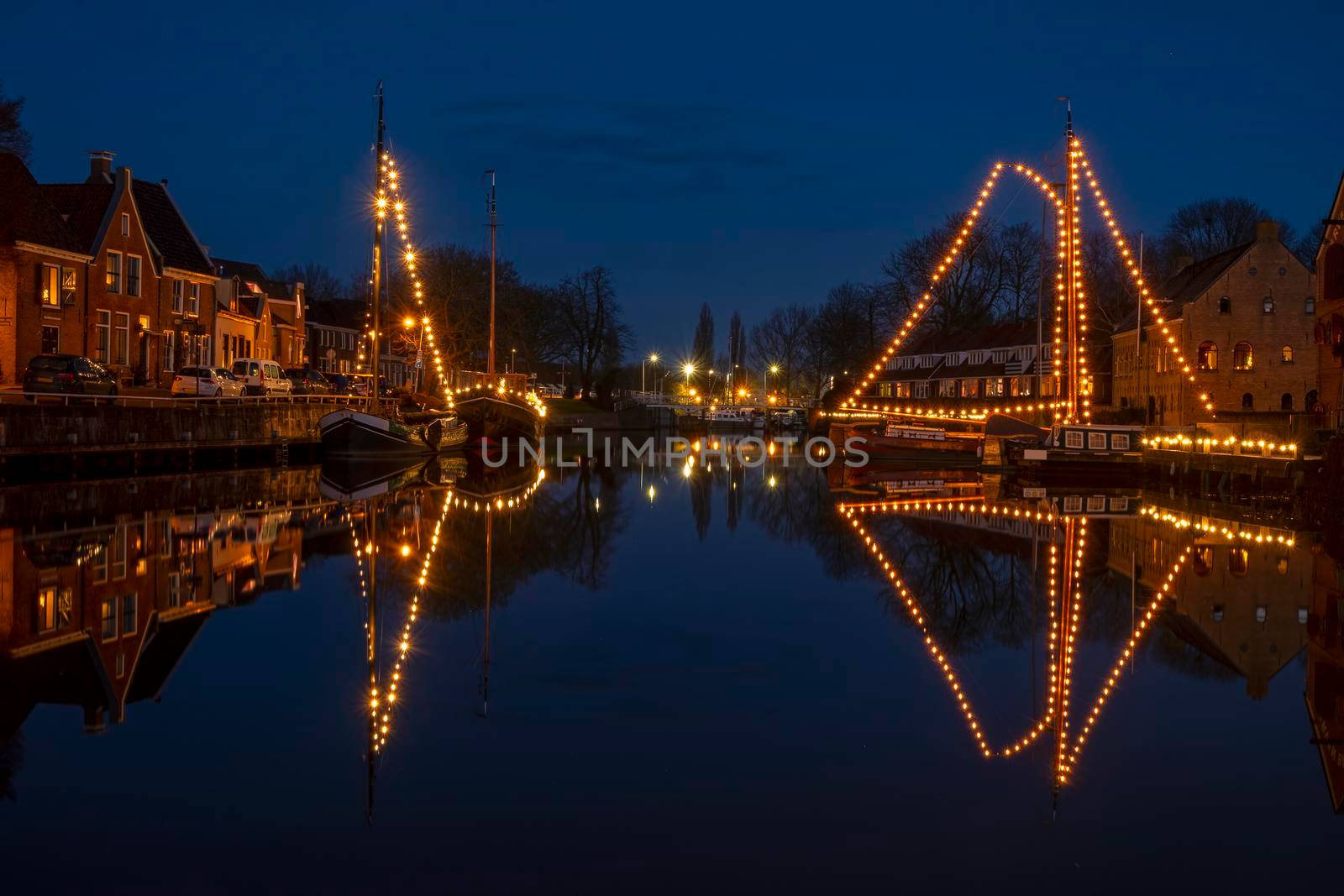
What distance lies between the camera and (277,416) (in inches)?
1674

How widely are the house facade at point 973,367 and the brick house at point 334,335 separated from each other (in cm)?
4459

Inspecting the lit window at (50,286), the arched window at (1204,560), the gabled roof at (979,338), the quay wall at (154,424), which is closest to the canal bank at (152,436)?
the quay wall at (154,424)

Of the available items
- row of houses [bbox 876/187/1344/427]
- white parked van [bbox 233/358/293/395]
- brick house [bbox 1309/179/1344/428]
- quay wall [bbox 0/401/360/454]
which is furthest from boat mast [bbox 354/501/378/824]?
row of houses [bbox 876/187/1344/427]

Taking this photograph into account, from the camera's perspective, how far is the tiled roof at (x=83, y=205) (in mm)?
46438

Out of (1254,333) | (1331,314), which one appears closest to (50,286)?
(1331,314)

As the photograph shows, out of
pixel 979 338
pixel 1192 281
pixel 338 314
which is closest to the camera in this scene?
pixel 1192 281

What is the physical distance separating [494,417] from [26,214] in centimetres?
2017

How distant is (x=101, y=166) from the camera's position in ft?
165

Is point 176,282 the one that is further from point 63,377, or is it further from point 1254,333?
point 1254,333

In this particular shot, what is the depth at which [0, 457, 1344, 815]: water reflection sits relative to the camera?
9773 mm

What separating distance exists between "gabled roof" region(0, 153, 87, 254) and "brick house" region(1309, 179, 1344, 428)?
40469mm

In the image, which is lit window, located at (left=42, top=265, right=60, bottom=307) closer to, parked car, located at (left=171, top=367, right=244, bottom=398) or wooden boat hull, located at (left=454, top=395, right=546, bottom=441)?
parked car, located at (left=171, top=367, right=244, bottom=398)

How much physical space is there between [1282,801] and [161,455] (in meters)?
34.0

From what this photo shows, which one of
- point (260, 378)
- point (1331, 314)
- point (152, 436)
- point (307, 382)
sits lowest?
point (152, 436)
